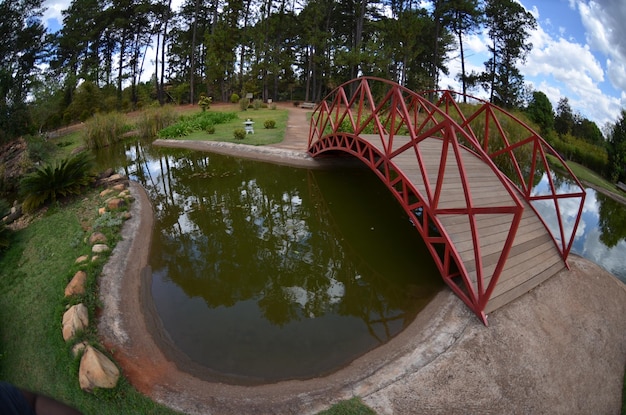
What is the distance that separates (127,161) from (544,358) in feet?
54.5

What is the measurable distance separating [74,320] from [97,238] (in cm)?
276

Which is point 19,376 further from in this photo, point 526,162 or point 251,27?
point 251,27

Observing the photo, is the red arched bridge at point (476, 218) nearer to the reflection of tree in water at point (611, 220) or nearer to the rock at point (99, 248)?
the reflection of tree in water at point (611, 220)

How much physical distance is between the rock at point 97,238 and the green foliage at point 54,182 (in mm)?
3175

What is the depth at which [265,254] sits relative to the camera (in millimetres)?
7484

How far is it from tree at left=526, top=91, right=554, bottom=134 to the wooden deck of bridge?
17.1 meters

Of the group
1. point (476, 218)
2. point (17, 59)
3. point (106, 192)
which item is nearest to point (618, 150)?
point (476, 218)

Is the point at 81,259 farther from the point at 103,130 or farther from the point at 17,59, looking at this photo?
the point at 17,59

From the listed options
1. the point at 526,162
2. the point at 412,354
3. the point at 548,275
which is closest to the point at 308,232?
the point at 412,354

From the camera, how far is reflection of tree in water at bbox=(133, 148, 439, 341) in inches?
233

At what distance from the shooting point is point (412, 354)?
4.48 meters

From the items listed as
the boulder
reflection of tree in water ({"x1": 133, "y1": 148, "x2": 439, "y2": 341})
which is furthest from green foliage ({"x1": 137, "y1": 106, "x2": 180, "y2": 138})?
the boulder

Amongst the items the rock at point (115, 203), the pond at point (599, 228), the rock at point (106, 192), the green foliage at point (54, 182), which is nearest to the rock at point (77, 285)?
the rock at point (115, 203)

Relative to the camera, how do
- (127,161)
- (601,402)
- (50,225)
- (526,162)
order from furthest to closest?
(127,161) < (526,162) < (50,225) < (601,402)
